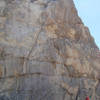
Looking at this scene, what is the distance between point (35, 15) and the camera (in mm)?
11234

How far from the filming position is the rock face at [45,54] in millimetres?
10117

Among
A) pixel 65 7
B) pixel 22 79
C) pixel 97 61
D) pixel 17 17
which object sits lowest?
pixel 22 79

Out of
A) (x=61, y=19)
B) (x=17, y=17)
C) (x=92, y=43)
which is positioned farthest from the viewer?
(x=92, y=43)

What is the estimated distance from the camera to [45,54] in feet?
34.9

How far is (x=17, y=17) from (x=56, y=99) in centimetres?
402

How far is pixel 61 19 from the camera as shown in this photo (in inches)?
460

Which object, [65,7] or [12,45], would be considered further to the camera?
[65,7]

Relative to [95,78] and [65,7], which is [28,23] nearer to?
[65,7]

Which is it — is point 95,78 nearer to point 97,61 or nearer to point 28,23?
point 97,61

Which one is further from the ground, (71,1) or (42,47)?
(71,1)

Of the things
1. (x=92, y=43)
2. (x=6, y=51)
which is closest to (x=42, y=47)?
(x=6, y=51)

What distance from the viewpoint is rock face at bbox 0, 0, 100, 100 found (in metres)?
10.1

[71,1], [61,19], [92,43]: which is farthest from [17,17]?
[92,43]

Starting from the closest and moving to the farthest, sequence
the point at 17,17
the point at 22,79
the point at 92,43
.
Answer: the point at 22,79
the point at 17,17
the point at 92,43
